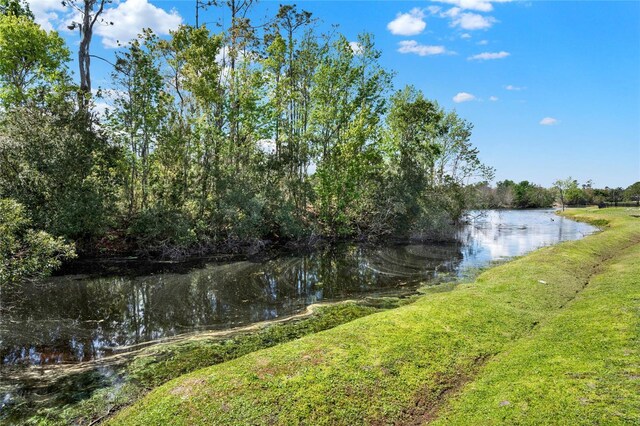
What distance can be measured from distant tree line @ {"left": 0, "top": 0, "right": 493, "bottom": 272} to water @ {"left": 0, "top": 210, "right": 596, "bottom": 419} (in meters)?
4.64

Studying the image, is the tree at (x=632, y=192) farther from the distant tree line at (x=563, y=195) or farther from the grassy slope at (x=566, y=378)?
the grassy slope at (x=566, y=378)

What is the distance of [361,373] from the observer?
8.89 m

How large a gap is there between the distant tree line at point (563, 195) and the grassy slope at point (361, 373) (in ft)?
314

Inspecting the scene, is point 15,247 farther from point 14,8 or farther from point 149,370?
point 14,8

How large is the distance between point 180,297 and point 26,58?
89.4 feet

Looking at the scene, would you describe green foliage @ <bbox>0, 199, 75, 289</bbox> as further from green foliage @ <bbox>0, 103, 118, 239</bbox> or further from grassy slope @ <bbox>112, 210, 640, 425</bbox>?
grassy slope @ <bbox>112, 210, 640, 425</bbox>

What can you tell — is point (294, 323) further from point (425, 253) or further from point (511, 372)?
point (425, 253)

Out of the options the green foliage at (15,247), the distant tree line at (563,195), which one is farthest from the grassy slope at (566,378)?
the distant tree line at (563,195)

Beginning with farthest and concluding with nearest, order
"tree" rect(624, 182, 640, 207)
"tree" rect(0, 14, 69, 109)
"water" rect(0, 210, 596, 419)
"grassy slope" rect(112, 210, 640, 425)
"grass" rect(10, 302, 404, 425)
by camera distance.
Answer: "tree" rect(624, 182, 640, 207)
"tree" rect(0, 14, 69, 109)
"water" rect(0, 210, 596, 419)
"grass" rect(10, 302, 404, 425)
"grassy slope" rect(112, 210, 640, 425)

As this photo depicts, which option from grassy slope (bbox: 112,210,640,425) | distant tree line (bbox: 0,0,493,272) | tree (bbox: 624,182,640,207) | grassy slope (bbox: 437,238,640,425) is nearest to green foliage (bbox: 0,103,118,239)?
distant tree line (bbox: 0,0,493,272)

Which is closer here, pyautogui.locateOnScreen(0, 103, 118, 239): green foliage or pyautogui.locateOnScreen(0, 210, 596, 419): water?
pyautogui.locateOnScreen(0, 210, 596, 419): water

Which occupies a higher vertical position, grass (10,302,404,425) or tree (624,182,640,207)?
tree (624,182,640,207)

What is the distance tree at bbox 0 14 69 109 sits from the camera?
95.0 ft

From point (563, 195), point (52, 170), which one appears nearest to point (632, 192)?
point (563, 195)
